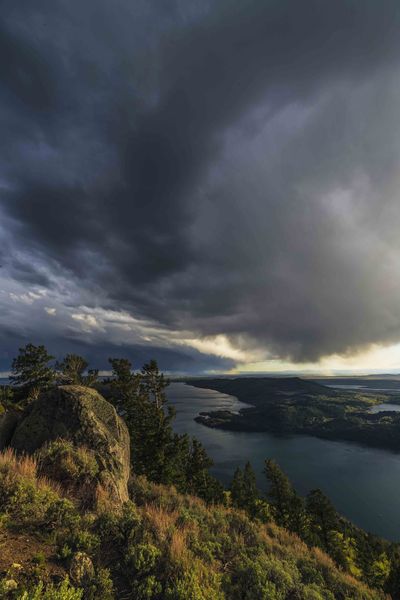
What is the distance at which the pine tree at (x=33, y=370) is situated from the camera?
37.9 metres

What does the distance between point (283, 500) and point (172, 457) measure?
900 inches

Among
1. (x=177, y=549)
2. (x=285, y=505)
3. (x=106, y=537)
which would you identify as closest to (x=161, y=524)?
(x=177, y=549)

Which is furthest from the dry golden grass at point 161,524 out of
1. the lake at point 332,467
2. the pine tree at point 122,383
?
the lake at point 332,467

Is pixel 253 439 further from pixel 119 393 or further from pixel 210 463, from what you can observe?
pixel 119 393

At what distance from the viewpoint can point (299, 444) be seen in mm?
157875

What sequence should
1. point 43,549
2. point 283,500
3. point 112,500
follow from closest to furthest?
point 43,549, point 112,500, point 283,500

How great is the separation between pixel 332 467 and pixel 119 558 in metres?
141

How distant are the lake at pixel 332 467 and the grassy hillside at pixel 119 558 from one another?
308 feet

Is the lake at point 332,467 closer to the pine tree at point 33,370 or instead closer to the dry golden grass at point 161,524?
the pine tree at point 33,370

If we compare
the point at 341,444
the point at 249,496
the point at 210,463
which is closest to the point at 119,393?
the point at 210,463

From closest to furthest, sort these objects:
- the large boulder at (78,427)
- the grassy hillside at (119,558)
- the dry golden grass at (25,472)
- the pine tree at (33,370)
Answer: the grassy hillside at (119,558)
the dry golden grass at (25,472)
the large boulder at (78,427)
the pine tree at (33,370)

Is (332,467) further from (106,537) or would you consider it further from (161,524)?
(106,537)

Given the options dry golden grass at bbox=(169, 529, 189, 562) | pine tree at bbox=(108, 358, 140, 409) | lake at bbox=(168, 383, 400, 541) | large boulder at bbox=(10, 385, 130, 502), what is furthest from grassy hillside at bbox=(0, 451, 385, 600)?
lake at bbox=(168, 383, 400, 541)

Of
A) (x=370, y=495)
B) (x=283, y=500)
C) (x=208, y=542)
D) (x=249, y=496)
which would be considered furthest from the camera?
(x=370, y=495)
